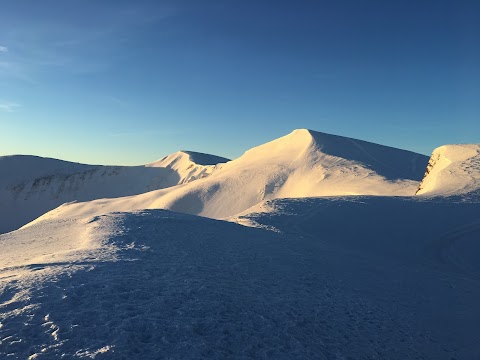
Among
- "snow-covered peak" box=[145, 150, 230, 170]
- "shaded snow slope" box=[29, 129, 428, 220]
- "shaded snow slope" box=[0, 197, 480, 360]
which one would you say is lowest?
"shaded snow slope" box=[0, 197, 480, 360]

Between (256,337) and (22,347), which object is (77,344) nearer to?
(22,347)

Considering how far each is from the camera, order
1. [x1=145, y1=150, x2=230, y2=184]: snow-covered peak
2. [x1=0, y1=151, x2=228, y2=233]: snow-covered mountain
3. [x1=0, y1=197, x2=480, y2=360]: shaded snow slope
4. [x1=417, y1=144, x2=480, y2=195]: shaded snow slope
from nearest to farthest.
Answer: [x1=0, y1=197, x2=480, y2=360]: shaded snow slope, [x1=417, y1=144, x2=480, y2=195]: shaded snow slope, [x1=145, y1=150, x2=230, y2=184]: snow-covered peak, [x1=0, y1=151, x2=228, y2=233]: snow-covered mountain

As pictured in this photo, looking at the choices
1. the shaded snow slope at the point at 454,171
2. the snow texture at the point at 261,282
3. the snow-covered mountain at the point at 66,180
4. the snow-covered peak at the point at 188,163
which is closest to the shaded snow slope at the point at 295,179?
the shaded snow slope at the point at 454,171

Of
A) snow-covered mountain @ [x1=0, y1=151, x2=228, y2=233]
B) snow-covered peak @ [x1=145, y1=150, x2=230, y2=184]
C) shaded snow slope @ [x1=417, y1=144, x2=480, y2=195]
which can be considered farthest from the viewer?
snow-covered mountain @ [x1=0, y1=151, x2=228, y2=233]

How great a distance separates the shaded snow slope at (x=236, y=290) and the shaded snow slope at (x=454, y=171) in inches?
216

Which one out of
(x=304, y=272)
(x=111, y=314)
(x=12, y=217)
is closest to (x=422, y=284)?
(x=304, y=272)

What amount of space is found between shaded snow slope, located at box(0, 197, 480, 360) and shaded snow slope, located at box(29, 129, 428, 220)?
19066 mm

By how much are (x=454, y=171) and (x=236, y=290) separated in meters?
18.8

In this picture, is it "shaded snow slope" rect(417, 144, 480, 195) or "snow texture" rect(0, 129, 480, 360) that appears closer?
"snow texture" rect(0, 129, 480, 360)

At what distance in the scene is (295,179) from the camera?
39.9 metres

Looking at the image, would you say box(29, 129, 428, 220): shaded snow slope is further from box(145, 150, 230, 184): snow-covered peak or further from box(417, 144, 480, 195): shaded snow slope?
box(145, 150, 230, 184): snow-covered peak

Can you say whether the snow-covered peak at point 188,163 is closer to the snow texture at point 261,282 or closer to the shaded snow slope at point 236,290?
the snow texture at point 261,282

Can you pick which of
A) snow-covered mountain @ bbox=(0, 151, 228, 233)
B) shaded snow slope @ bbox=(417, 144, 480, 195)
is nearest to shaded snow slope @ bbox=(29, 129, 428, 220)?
shaded snow slope @ bbox=(417, 144, 480, 195)

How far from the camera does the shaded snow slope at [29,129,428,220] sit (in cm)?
3484
